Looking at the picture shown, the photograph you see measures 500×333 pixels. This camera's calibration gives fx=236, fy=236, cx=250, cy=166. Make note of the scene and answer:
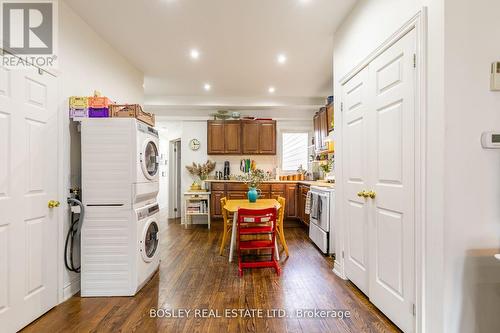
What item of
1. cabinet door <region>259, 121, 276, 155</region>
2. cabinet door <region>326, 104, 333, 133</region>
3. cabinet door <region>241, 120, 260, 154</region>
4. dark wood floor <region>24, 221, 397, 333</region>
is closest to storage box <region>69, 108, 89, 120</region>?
dark wood floor <region>24, 221, 397, 333</region>

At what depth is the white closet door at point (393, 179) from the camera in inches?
66.0

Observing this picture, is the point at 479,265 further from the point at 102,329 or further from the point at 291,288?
the point at 102,329

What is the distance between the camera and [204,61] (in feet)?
12.0

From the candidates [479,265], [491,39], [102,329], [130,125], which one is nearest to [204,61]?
[130,125]

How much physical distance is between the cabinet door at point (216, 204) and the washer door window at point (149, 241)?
8.19 feet

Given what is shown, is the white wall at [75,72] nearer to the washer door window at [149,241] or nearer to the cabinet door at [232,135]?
the washer door window at [149,241]

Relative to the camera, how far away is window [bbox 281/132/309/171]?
19.7 feet

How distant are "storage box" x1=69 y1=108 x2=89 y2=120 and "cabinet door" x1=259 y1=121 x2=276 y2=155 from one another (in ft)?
12.2

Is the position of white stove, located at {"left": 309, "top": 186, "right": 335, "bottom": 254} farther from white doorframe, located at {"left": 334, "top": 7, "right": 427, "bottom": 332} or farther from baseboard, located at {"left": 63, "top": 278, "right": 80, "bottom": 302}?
baseboard, located at {"left": 63, "top": 278, "right": 80, "bottom": 302}

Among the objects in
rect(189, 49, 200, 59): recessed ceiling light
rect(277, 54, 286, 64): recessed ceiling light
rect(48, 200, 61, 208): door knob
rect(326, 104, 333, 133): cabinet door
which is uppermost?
rect(189, 49, 200, 59): recessed ceiling light

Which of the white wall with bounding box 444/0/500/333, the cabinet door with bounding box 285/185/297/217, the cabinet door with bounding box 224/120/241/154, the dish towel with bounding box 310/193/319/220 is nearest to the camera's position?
the white wall with bounding box 444/0/500/333

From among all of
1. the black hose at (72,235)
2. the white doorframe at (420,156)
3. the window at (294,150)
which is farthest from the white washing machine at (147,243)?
the window at (294,150)

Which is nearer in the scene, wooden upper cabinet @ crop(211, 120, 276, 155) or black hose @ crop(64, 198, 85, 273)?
black hose @ crop(64, 198, 85, 273)

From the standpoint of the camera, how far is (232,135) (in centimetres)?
557
